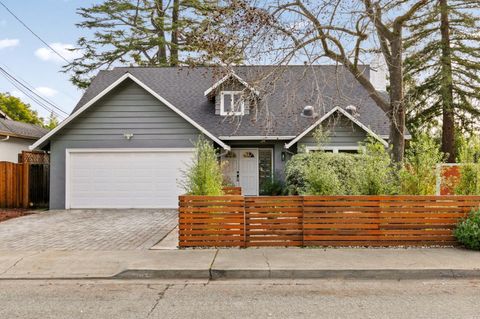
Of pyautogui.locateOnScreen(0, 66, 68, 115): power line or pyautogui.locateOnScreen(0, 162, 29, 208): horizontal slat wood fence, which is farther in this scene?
pyautogui.locateOnScreen(0, 66, 68, 115): power line

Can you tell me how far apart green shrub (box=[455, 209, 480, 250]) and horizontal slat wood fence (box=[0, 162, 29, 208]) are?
538 inches

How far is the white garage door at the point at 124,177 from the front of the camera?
14.3 meters

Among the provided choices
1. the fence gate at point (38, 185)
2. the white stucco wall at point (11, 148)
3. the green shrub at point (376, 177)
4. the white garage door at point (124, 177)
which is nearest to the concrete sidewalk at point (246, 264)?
the green shrub at point (376, 177)

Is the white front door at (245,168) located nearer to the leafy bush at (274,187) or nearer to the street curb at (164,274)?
the leafy bush at (274,187)

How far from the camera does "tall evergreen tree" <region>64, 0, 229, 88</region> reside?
85.1ft

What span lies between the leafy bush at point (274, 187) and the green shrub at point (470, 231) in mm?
7882

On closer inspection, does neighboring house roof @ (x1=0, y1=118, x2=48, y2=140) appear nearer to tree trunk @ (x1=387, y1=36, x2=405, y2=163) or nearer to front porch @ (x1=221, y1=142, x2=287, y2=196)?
front porch @ (x1=221, y1=142, x2=287, y2=196)

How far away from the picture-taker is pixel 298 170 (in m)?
12.5

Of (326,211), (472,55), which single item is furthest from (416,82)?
(326,211)

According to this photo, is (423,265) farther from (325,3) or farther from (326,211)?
(325,3)

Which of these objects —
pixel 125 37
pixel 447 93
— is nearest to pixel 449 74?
pixel 447 93

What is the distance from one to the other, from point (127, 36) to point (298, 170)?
18464 mm

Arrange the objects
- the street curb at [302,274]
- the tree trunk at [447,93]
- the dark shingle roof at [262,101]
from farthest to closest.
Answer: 1. the tree trunk at [447,93]
2. the dark shingle roof at [262,101]
3. the street curb at [302,274]

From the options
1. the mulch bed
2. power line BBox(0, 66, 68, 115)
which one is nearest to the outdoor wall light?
the mulch bed
